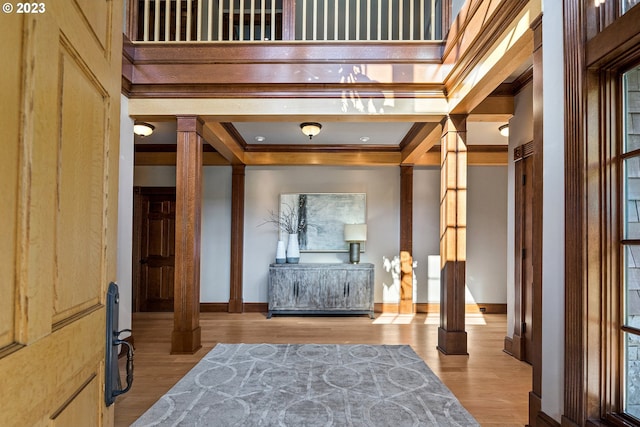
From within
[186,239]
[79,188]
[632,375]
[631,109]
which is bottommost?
[632,375]

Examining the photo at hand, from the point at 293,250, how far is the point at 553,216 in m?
4.46

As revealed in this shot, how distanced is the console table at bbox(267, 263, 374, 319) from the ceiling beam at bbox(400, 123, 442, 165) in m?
1.81

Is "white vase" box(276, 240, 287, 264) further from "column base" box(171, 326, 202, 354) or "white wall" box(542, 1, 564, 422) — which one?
"white wall" box(542, 1, 564, 422)

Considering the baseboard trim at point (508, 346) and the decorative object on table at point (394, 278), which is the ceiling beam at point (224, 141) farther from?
the baseboard trim at point (508, 346)

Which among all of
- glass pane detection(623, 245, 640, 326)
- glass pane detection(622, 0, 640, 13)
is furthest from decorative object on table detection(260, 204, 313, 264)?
glass pane detection(622, 0, 640, 13)

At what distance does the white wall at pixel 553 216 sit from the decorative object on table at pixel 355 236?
3.98m

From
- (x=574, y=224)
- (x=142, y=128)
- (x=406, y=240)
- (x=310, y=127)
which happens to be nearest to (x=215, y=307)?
(x=142, y=128)

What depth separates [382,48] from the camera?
3.88 metres

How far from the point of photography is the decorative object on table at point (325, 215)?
6.46m

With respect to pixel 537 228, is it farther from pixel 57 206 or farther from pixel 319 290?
pixel 319 290

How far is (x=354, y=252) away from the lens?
246 inches

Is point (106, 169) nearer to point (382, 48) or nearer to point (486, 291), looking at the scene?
point (382, 48)

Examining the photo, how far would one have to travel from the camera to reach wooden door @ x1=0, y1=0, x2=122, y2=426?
663 millimetres

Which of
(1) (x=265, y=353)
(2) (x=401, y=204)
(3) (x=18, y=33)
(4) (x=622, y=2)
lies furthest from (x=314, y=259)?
(3) (x=18, y=33)
